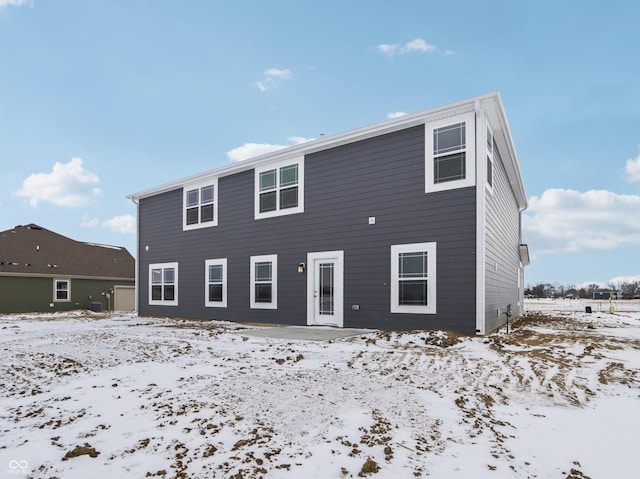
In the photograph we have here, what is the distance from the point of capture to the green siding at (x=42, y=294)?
19.1 metres

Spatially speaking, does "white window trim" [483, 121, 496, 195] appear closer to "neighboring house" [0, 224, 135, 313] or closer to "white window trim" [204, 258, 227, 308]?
"white window trim" [204, 258, 227, 308]

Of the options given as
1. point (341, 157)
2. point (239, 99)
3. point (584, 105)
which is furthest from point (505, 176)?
point (239, 99)

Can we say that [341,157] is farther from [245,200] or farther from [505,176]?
[505,176]

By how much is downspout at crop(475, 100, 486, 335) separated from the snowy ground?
1678mm

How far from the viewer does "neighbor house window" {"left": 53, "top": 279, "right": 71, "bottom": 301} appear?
20922mm

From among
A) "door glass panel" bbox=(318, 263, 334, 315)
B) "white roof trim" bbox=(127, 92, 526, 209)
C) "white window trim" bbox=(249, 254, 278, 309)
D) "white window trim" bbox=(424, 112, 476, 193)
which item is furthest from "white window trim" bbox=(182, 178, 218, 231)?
"white window trim" bbox=(424, 112, 476, 193)

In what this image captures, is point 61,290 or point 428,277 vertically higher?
point 428,277

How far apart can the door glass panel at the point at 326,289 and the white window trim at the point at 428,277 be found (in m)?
1.78

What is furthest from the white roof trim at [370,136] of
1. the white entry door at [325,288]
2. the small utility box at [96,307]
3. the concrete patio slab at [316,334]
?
the small utility box at [96,307]

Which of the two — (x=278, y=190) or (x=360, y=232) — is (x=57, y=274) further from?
(x=360, y=232)

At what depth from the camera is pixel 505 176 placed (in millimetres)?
12164

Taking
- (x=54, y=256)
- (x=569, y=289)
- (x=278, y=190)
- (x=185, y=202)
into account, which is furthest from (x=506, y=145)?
(x=569, y=289)

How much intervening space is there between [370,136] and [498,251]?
463 centimetres

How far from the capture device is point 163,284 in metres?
14.9
